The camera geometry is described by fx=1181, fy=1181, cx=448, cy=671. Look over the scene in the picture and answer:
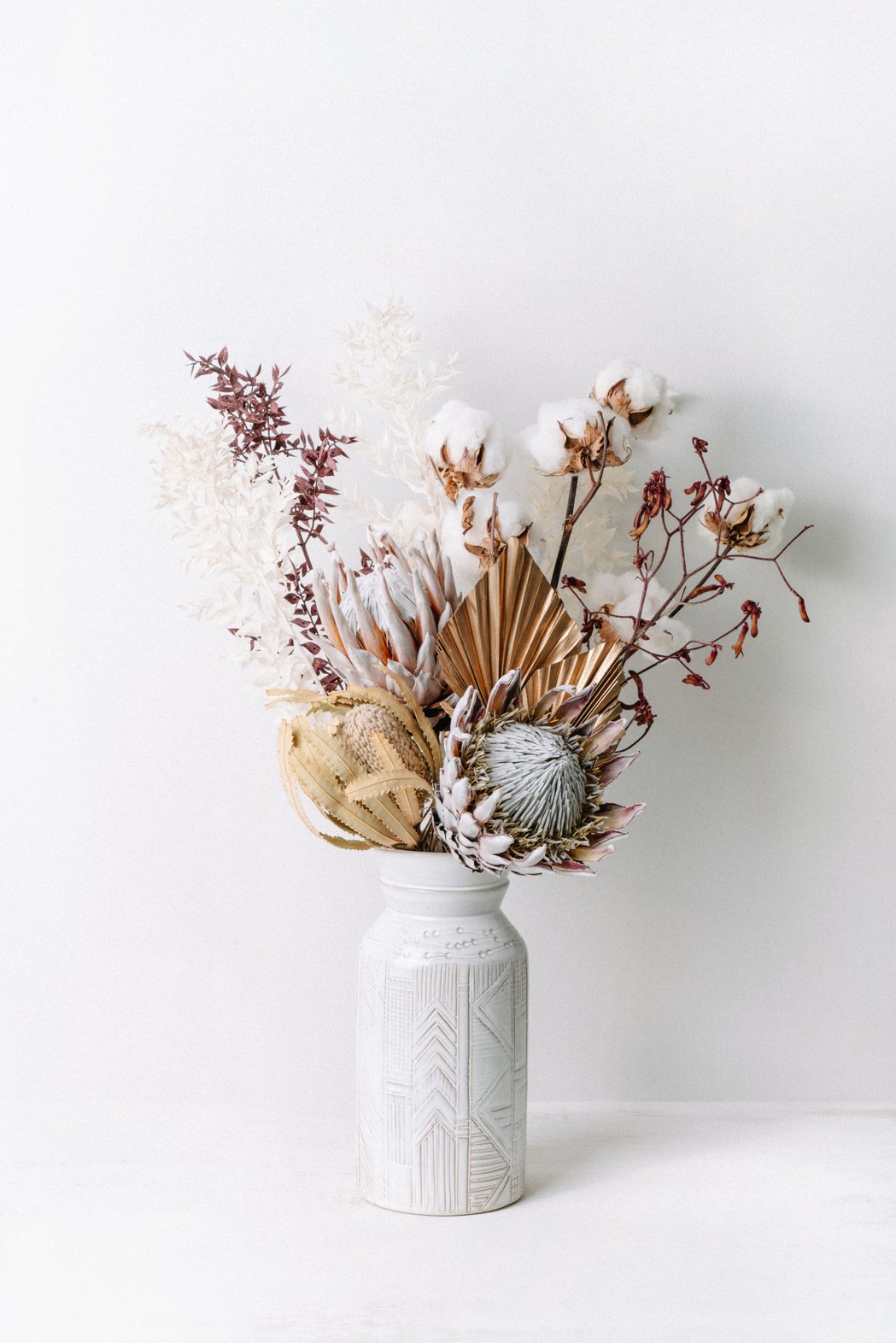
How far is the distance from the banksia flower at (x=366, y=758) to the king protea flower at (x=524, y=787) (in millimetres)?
23

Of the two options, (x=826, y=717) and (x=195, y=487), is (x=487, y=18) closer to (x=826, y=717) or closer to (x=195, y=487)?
(x=195, y=487)

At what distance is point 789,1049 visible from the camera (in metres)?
1.11

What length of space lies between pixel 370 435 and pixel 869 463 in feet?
1.52

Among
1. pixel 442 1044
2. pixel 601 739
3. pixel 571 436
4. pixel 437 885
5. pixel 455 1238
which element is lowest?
pixel 455 1238

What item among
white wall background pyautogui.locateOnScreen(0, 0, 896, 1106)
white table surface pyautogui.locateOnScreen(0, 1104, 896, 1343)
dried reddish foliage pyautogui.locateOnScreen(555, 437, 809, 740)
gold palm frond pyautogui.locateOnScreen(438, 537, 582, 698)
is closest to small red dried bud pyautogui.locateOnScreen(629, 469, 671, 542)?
dried reddish foliage pyautogui.locateOnScreen(555, 437, 809, 740)

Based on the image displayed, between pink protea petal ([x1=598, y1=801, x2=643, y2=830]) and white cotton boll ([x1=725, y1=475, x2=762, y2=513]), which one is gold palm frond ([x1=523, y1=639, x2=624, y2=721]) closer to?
pink protea petal ([x1=598, y1=801, x2=643, y2=830])

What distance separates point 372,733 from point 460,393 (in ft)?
1.29

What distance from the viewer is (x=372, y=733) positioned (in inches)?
32.5

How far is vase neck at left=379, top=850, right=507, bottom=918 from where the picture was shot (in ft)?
2.81

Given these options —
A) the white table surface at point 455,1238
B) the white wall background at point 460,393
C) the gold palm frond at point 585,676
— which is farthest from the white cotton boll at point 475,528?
the white table surface at point 455,1238

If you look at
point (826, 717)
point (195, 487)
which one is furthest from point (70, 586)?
point (826, 717)

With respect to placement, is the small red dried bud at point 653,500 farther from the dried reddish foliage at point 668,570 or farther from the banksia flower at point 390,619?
the banksia flower at point 390,619

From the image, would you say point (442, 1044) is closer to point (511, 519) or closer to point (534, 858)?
point (534, 858)

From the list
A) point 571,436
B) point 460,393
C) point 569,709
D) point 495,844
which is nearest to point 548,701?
point 569,709
